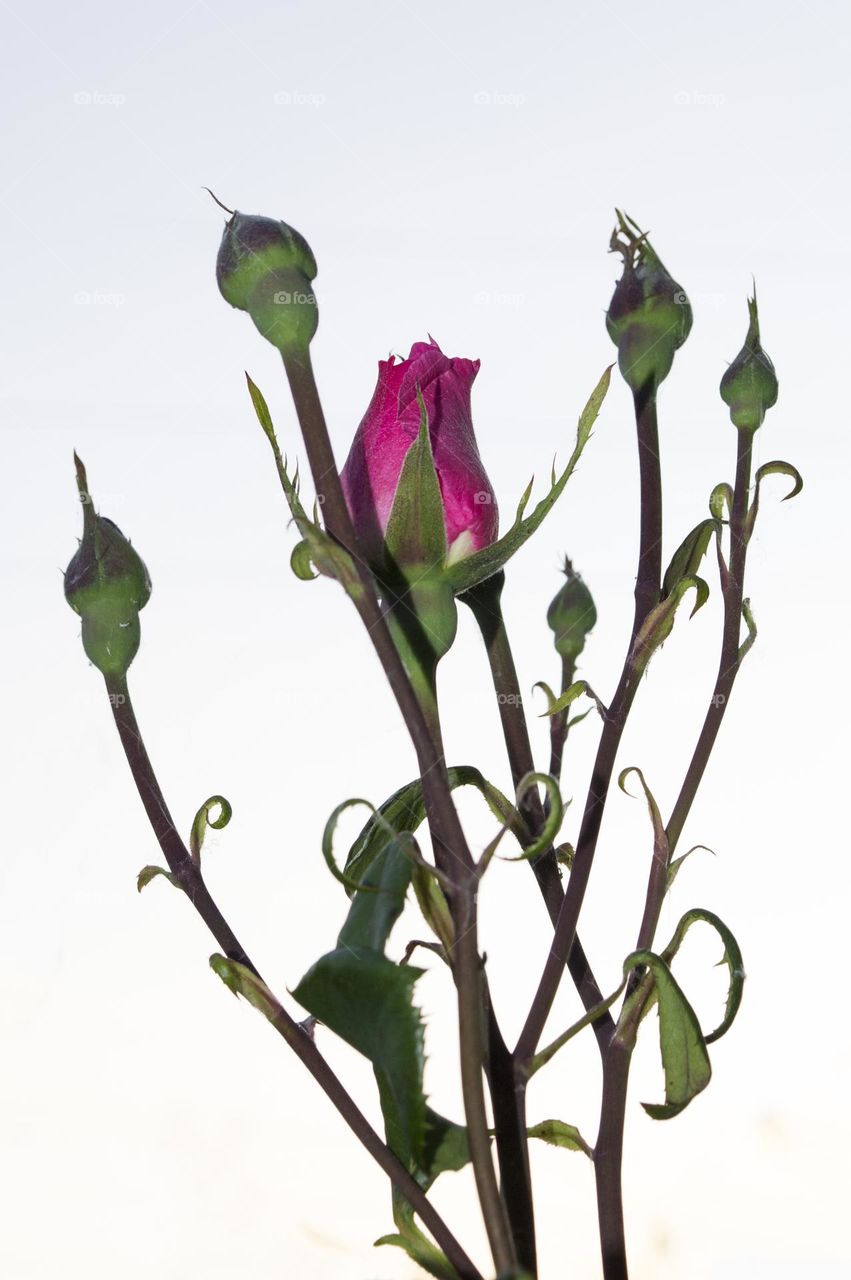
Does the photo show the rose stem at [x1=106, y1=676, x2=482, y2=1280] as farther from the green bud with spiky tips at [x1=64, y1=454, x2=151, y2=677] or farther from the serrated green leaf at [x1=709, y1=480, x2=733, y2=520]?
the serrated green leaf at [x1=709, y1=480, x2=733, y2=520]

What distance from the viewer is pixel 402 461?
0.41 m

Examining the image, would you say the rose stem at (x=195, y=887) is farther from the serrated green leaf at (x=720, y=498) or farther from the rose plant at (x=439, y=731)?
the serrated green leaf at (x=720, y=498)

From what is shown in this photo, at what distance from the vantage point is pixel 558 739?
504 millimetres

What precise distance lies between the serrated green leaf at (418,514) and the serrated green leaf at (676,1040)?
0.14 metres

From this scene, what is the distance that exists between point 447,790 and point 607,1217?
193 mm

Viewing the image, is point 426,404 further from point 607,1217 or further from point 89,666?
point 607,1217

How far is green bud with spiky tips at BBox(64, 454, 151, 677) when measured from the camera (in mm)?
428

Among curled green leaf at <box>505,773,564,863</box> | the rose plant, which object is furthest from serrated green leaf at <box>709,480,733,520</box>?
curled green leaf at <box>505,773,564,863</box>

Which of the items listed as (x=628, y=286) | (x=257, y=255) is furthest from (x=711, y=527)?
(x=257, y=255)

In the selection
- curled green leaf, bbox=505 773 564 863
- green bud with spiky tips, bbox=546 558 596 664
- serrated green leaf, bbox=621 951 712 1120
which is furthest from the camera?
green bud with spiky tips, bbox=546 558 596 664

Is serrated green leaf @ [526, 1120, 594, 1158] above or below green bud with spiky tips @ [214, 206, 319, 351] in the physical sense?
below

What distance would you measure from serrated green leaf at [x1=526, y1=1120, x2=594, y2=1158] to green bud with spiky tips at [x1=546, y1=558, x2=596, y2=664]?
0.57 ft

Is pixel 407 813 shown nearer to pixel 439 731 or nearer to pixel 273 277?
pixel 439 731

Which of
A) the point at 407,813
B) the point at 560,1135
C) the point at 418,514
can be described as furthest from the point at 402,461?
the point at 560,1135
